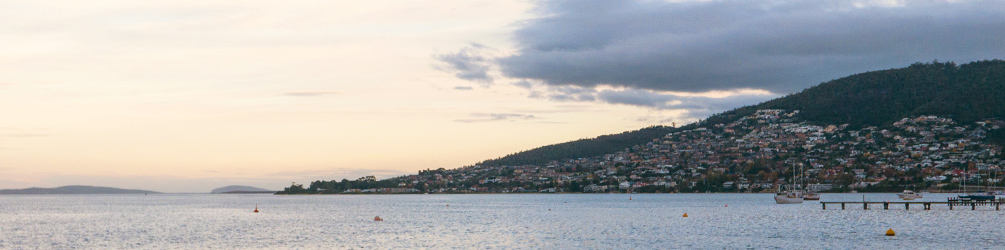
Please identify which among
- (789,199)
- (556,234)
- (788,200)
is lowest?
(556,234)

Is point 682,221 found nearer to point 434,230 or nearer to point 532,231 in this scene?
point 532,231

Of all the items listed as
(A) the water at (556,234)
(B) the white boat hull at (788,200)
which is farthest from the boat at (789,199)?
(A) the water at (556,234)

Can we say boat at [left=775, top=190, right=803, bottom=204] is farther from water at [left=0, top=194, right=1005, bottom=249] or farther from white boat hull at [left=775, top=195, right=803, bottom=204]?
water at [left=0, top=194, right=1005, bottom=249]

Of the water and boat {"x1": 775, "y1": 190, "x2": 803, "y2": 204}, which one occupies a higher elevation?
boat {"x1": 775, "y1": 190, "x2": 803, "y2": 204}

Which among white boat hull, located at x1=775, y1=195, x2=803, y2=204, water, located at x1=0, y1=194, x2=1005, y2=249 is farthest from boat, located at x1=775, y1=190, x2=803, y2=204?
water, located at x1=0, y1=194, x2=1005, y2=249

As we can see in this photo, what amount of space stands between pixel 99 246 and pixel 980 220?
81842mm

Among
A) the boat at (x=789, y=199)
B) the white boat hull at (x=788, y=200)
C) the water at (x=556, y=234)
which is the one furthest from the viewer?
the boat at (x=789, y=199)

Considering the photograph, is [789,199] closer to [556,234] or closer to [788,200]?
[788,200]

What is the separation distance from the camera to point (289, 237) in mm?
77188

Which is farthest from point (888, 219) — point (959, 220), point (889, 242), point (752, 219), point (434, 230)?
point (434, 230)

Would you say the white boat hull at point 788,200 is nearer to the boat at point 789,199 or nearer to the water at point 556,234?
the boat at point 789,199

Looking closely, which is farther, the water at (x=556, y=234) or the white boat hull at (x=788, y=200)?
the white boat hull at (x=788, y=200)

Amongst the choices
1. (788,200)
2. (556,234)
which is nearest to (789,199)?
(788,200)

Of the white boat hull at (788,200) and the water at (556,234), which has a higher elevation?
the white boat hull at (788,200)
